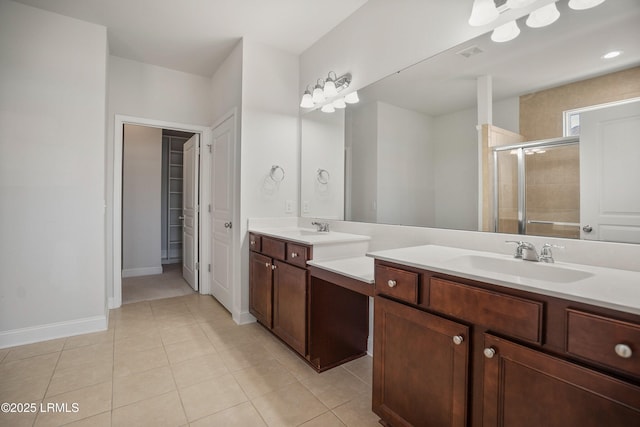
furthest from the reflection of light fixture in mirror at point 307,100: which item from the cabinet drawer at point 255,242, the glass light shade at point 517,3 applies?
the glass light shade at point 517,3

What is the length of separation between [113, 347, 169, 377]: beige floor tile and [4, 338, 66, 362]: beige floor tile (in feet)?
1.80

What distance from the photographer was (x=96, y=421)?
1.52 meters

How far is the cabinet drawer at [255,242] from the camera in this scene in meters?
2.58

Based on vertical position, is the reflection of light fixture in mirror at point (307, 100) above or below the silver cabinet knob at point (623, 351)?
above

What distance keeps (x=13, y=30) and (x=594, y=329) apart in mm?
3902

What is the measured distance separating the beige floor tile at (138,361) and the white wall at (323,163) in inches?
66.0

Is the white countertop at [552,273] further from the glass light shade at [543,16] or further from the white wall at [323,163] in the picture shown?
the white wall at [323,163]

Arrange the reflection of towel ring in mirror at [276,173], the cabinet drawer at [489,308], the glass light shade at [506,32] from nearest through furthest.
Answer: the cabinet drawer at [489,308] < the glass light shade at [506,32] < the reflection of towel ring in mirror at [276,173]

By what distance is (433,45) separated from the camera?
1.81m

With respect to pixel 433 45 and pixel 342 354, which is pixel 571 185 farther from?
pixel 342 354

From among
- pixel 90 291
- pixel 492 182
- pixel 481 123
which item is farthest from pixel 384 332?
pixel 90 291

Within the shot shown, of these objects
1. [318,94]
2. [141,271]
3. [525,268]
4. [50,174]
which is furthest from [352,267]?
[141,271]

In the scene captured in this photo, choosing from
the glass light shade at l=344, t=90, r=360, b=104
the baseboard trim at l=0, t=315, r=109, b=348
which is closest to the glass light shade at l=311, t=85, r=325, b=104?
the glass light shade at l=344, t=90, r=360, b=104

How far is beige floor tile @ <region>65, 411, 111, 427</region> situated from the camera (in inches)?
58.8
